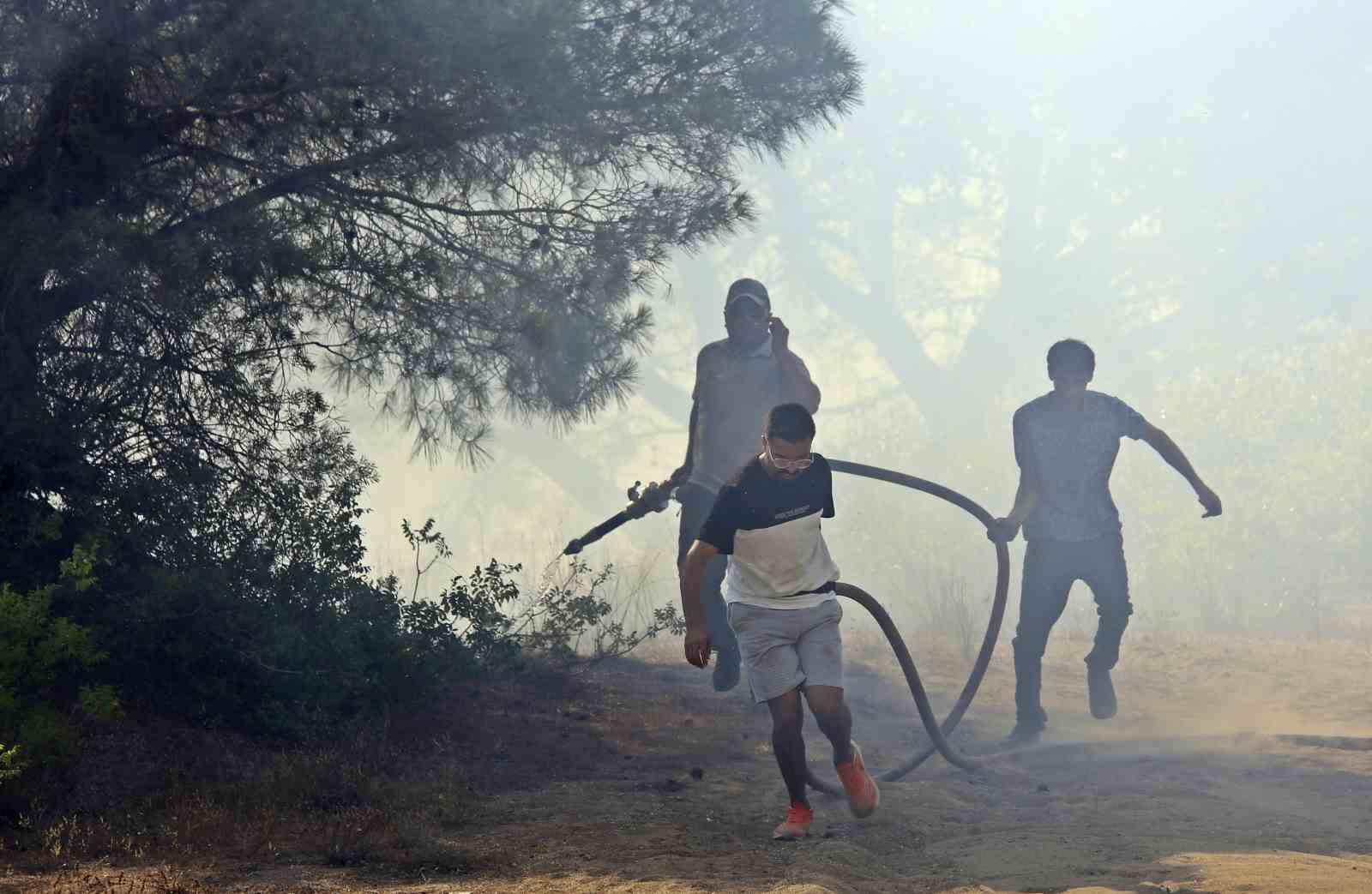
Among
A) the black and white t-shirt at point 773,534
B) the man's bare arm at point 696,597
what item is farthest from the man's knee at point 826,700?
the man's bare arm at point 696,597

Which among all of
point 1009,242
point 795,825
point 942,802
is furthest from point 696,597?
point 1009,242

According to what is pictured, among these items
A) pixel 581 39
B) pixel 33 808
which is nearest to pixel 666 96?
pixel 581 39

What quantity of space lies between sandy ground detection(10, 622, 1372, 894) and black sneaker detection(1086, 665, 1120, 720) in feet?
0.67

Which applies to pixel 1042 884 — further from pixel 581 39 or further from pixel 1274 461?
pixel 1274 461

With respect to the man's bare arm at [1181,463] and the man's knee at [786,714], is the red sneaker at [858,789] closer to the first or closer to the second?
the man's knee at [786,714]

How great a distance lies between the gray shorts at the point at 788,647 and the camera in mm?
5387

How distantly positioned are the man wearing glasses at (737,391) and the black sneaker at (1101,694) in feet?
7.48

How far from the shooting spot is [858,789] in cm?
545

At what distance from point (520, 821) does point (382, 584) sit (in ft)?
8.50

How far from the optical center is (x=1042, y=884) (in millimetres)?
4629

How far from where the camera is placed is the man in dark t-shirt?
7.85 metres

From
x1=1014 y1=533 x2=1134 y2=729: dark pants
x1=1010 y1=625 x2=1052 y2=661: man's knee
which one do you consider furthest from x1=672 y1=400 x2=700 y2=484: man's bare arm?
x1=1010 y1=625 x2=1052 y2=661: man's knee

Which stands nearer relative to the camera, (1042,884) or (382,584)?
(1042,884)

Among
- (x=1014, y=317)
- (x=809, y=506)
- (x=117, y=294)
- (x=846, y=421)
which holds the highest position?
(x=1014, y=317)
